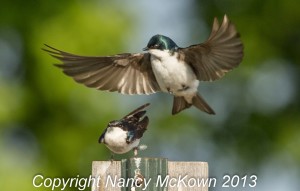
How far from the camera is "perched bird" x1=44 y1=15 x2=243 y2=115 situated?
404 cm

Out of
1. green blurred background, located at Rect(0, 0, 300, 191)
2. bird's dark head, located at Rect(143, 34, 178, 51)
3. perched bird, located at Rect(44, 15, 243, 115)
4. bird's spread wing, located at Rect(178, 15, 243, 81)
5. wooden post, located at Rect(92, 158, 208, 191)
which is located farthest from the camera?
green blurred background, located at Rect(0, 0, 300, 191)

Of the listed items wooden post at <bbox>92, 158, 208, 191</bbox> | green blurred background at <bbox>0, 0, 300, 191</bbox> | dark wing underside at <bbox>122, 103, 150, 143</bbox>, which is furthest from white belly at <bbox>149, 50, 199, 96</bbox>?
green blurred background at <bbox>0, 0, 300, 191</bbox>

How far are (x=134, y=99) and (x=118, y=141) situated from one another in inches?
79.2

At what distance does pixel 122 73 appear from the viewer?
441 cm

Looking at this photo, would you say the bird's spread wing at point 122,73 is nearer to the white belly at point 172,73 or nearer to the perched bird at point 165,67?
the perched bird at point 165,67

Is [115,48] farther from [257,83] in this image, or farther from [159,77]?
[159,77]

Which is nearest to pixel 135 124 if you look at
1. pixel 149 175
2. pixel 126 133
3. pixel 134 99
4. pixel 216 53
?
pixel 126 133

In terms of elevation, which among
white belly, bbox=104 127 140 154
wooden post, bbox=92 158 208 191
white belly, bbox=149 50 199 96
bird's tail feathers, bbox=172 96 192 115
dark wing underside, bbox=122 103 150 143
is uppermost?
white belly, bbox=149 50 199 96

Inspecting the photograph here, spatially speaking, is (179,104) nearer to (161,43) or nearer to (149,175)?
(161,43)

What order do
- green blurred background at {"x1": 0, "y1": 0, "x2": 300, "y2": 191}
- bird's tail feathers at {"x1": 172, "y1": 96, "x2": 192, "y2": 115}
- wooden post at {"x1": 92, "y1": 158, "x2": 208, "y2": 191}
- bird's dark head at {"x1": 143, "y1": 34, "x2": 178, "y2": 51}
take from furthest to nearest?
green blurred background at {"x1": 0, "y1": 0, "x2": 300, "y2": 191} → bird's tail feathers at {"x1": 172, "y1": 96, "x2": 192, "y2": 115} → bird's dark head at {"x1": 143, "y1": 34, "x2": 178, "y2": 51} → wooden post at {"x1": 92, "y1": 158, "x2": 208, "y2": 191}

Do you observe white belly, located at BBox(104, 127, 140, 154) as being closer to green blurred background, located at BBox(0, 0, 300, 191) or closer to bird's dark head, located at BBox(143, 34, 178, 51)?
bird's dark head, located at BBox(143, 34, 178, 51)

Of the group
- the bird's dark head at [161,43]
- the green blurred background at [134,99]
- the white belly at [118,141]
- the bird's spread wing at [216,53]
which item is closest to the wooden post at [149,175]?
the white belly at [118,141]

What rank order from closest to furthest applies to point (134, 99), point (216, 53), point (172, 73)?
1. point (216, 53)
2. point (172, 73)
3. point (134, 99)

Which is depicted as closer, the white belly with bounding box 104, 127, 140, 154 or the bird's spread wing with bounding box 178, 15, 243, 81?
the bird's spread wing with bounding box 178, 15, 243, 81
